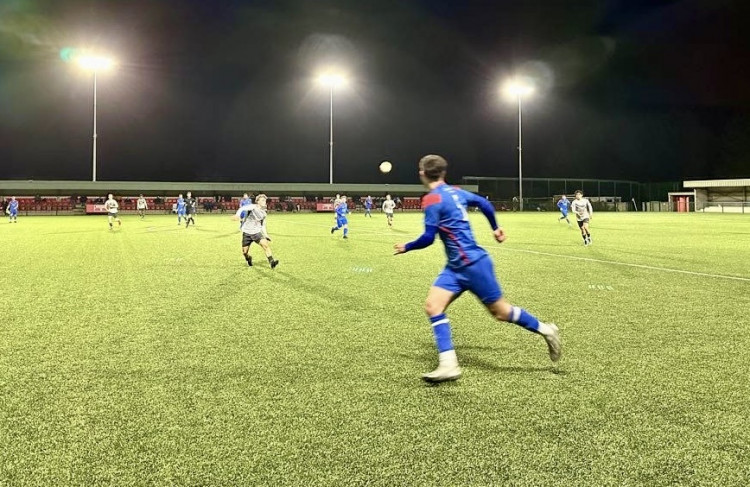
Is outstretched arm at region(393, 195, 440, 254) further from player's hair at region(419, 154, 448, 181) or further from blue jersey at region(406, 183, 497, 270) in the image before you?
player's hair at region(419, 154, 448, 181)

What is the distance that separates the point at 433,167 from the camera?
4.91 meters

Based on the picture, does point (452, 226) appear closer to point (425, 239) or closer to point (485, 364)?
point (425, 239)

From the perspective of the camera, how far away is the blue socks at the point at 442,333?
475 centimetres

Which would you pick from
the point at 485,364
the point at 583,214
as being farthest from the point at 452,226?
the point at 583,214

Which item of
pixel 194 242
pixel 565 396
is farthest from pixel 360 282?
pixel 194 242

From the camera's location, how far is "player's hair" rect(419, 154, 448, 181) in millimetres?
4910

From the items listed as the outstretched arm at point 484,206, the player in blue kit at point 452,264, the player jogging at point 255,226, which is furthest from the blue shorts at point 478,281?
the player jogging at point 255,226

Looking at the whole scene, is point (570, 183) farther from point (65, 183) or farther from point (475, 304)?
point (475, 304)

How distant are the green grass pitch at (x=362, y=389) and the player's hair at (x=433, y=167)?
1.87 metres

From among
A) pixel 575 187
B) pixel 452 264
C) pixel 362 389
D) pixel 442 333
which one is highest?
pixel 575 187

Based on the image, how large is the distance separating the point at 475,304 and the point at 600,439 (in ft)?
16.6

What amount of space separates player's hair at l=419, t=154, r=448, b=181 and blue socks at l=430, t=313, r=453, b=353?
4.31ft

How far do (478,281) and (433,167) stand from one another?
1151 mm

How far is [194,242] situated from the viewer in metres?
21.1
